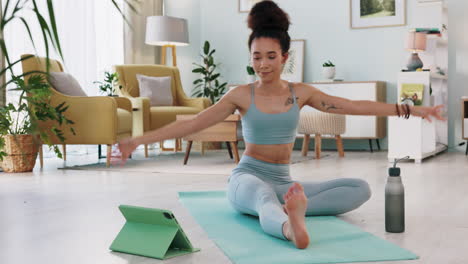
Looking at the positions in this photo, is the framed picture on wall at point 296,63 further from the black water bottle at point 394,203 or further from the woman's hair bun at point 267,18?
the black water bottle at point 394,203

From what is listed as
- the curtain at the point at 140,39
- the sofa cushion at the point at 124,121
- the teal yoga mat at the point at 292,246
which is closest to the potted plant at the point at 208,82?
the curtain at the point at 140,39

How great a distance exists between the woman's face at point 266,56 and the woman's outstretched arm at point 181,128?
0.17 meters

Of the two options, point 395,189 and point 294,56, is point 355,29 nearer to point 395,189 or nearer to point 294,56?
point 294,56

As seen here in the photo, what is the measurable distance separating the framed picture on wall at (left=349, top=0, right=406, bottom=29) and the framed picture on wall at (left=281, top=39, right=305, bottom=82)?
0.67 m

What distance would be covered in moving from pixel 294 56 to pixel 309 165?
255cm

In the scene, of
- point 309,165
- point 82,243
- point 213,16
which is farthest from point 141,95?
point 82,243

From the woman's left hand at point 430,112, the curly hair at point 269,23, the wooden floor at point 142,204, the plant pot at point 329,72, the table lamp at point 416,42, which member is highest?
the table lamp at point 416,42

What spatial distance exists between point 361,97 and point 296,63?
1.01m

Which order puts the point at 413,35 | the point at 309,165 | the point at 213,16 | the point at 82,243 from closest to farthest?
the point at 82,243 → the point at 309,165 → the point at 413,35 → the point at 213,16

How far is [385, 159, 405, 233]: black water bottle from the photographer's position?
6.78ft

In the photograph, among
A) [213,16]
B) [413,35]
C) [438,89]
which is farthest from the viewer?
[213,16]

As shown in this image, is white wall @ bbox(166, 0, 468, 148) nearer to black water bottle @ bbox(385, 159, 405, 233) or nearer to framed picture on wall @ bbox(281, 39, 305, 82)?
framed picture on wall @ bbox(281, 39, 305, 82)

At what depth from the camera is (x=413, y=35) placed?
215 inches

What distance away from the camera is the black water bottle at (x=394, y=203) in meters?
2.07
